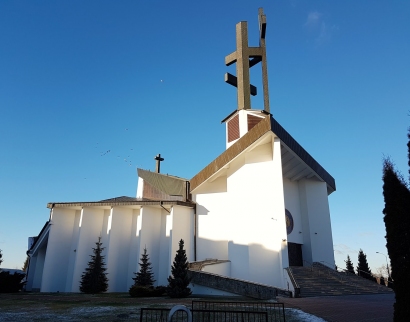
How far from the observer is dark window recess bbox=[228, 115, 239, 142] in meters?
24.1

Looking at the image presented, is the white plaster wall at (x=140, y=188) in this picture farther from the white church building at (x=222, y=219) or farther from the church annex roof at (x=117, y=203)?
the church annex roof at (x=117, y=203)

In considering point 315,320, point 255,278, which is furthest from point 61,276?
point 315,320

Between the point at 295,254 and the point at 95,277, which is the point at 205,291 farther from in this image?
the point at 295,254

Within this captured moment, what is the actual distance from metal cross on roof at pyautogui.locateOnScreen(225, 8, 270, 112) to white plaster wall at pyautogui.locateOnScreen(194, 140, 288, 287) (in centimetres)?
617

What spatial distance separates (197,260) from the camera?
22062mm

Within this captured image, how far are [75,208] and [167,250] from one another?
7352 mm

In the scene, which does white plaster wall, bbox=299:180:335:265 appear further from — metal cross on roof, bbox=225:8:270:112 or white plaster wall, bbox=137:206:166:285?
white plaster wall, bbox=137:206:166:285

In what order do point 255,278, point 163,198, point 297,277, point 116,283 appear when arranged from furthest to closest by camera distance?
1. point 163,198
2. point 116,283
3. point 255,278
4. point 297,277

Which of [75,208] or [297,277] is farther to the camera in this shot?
[75,208]

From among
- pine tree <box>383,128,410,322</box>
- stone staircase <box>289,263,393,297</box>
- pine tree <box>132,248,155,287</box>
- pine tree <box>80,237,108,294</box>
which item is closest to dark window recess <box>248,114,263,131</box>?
stone staircase <box>289,263,393,297</box>

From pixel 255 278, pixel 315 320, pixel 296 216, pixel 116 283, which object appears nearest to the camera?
pixel 315 320

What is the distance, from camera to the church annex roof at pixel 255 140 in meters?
19.0

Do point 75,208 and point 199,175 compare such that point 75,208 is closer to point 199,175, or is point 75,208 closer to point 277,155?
point 199,175

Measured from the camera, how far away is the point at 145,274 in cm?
2019
